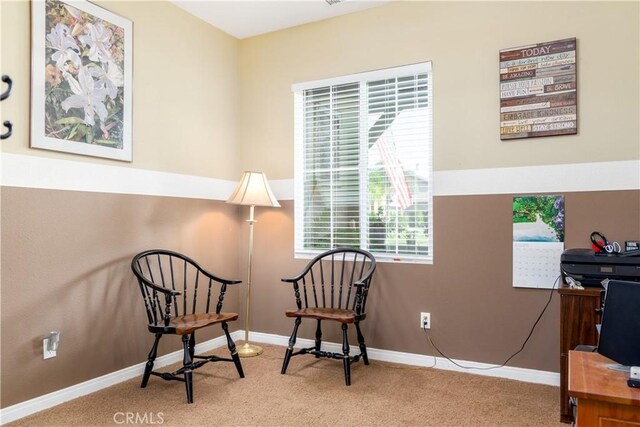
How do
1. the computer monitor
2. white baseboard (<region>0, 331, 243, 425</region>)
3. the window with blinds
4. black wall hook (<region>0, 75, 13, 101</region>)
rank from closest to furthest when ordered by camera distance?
the computer monitor
black wall hook (<region>0, 75, 13, 101</region>)
white baseboard (<region>0, 331, 243, 425</region>)
the window with blinds

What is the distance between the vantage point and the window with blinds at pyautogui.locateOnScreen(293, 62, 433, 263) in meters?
3.39

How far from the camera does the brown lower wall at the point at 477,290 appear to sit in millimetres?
2830

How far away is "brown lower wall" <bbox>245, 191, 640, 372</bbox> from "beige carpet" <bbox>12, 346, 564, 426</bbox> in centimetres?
22

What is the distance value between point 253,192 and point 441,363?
74.1 inches

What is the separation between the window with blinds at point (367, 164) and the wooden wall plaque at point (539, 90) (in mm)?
552

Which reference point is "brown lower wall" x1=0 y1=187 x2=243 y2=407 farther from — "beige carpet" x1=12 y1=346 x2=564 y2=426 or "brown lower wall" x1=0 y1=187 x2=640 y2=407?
"beige carpet" x1=12 y1=346 x2=564 y2=426

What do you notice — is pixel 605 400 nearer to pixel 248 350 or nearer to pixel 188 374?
pixel 188 374

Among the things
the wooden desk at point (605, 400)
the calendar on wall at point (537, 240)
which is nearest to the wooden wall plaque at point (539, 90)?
the calendar on wall at point (537, 240)

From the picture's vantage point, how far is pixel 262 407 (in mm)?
2568

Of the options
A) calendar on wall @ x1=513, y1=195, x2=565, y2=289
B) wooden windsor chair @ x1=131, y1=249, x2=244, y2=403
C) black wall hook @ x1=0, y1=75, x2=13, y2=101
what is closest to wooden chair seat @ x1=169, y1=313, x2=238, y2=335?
wooden windsor chair @ x1=131, y1=249, x2=244, y2=403

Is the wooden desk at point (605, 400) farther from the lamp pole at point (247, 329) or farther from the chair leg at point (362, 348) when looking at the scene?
the lamp pole at point (247, 329)

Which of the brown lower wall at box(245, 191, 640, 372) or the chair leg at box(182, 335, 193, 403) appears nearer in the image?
the chair leg at box(182, 335, 193, 403)

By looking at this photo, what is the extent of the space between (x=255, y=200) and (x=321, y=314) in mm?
1041

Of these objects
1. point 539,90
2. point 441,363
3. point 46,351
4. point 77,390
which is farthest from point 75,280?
point 539,90
